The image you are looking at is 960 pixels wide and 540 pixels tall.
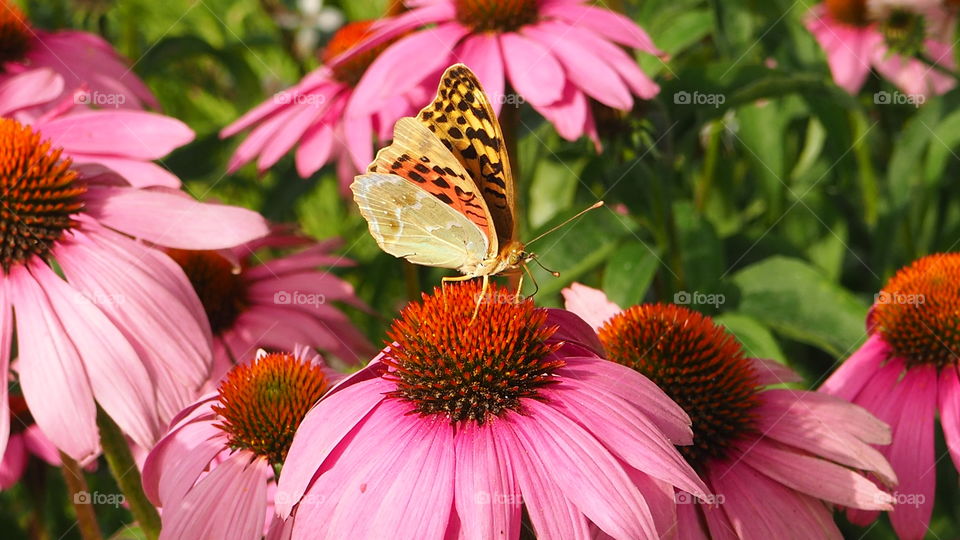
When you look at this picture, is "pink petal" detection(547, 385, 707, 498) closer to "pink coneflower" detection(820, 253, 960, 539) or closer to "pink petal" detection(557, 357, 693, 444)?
"pink petal" detection(557, 357, 693, 444)

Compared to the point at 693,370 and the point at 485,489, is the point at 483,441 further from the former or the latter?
the point at 693,370

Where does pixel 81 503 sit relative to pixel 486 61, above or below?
below

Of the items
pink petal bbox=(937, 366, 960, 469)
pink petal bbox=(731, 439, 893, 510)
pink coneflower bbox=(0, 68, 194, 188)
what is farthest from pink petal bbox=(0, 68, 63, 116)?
pink petal bbox=(937, 366, 960, 469)

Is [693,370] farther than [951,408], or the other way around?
[951,408]

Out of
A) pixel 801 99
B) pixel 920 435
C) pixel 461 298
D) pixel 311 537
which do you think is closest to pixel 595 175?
pixel 801 99

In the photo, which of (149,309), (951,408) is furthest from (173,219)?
(951,408)

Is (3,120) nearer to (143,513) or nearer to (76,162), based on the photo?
(76,162)

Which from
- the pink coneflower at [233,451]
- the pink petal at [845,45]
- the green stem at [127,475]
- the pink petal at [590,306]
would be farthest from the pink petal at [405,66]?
the pink petal at [845,45]
